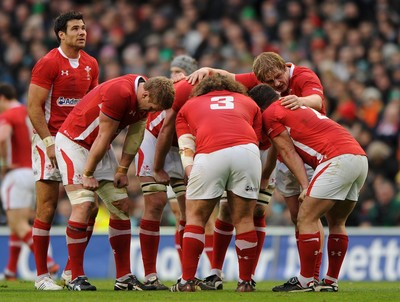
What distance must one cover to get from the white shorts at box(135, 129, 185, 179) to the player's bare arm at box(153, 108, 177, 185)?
0.86 ft

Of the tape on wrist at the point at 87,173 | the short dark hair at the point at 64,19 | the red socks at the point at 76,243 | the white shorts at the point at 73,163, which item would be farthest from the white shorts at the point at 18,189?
the tape on wrist at the point at 87,173

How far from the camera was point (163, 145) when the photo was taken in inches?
503

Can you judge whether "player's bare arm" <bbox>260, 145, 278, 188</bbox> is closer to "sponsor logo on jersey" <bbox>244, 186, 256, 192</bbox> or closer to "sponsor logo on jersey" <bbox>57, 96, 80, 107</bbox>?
"sponsor logo on jersey" <bbox>244, 186, 256, 192</bbox>

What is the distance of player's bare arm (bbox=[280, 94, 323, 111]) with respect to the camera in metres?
12.0

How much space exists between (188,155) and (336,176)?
161 cm

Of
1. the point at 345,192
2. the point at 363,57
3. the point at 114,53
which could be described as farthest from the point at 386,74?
the point at 345,192

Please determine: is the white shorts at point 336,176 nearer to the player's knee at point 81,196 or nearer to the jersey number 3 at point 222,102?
the jersey number 3 at point 222,102

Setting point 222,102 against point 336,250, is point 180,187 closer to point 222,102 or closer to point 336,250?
point 222,102

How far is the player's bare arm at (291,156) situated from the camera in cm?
1183

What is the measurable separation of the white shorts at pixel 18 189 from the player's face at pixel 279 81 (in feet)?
20.0

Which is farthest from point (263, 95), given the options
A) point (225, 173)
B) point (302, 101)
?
point (225, 173)

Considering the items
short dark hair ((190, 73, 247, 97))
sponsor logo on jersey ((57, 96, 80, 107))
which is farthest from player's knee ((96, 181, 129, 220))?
short dark hair ((190, 73, 247, 97))

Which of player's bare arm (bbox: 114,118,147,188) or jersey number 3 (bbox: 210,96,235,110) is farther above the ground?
jersey number 3 (bbox: 210,96,235,110)

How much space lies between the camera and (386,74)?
22359 millimetres
